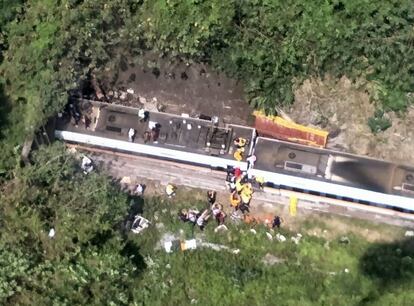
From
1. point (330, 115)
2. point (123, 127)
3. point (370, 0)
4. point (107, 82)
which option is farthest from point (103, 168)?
point (370, 0)

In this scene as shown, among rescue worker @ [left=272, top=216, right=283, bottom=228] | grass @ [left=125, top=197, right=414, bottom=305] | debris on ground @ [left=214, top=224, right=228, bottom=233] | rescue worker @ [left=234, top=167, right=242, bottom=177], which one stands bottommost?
grass @ [left=125, top=197, right=414, bottom=305]

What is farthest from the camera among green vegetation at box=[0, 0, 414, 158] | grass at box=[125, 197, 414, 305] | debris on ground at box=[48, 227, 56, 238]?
grass at box=[125, 197, 414, 305]

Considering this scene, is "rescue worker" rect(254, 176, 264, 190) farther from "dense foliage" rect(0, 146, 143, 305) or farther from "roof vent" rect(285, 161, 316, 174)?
"dense foliage" rect(0, 146, 143, 305)

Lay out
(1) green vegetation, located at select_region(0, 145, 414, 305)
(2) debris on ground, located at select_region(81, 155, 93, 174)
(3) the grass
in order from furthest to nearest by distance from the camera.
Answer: (2) debris on ground, located at select_region(81, 155, 93, 174) → (3) the grass → (1) green vegetation, located at select_region(0, 145, 414, 305)

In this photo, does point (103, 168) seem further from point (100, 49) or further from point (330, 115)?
point (330, 115)

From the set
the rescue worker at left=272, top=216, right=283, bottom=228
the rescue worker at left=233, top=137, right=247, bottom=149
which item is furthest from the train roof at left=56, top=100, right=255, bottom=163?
the rescue worker at left=272, top=216, right=283, bottom=228

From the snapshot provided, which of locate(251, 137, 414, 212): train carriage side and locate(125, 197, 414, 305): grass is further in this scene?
locate(251, 137, 414, 212): train carriage side

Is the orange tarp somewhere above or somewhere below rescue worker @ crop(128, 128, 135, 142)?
above
